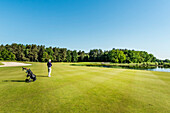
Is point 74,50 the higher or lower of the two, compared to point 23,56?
higher

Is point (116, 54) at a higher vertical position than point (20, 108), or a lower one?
higher

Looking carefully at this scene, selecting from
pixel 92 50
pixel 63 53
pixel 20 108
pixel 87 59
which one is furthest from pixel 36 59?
pixel 20 108

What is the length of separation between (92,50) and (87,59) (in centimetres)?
1679

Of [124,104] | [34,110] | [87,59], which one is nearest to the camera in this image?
[34,110]

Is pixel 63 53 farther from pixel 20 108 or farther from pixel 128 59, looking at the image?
pixel 20 108

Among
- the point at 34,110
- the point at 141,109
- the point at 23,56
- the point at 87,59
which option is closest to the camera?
the point at 34,110

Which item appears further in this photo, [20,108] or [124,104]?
[124,104]

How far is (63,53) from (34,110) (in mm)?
107742

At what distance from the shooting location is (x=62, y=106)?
16.5ft

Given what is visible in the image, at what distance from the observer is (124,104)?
5426 mm

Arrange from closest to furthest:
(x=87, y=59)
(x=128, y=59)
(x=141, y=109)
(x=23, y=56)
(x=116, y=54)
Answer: (x=141, y=109)
(x=23, y=56)
(x=116, y=54)
(x=128, y=59)
(x=87, y=59)

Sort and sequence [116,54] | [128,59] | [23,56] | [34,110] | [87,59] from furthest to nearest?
1. [87,59]
2. [128,59]
3. [116,54]
4. [23,56]
5. [34,110]

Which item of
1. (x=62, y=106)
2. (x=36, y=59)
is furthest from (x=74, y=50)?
(x=62, y=106)

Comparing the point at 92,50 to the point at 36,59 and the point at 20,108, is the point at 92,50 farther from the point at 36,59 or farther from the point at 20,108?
the point at 20,108
